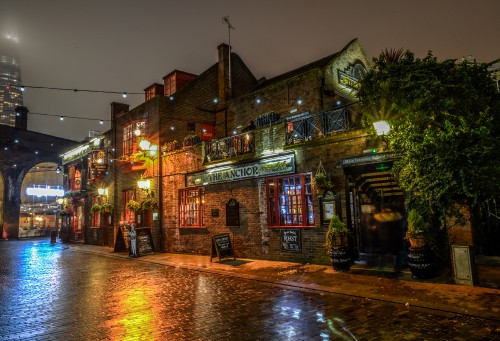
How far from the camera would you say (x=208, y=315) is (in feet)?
20.2

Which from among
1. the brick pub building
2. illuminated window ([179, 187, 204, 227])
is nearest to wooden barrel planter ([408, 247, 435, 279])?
the brick pub building

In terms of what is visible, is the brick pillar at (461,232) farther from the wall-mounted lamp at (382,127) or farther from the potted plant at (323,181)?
the potted plant at (323,181)

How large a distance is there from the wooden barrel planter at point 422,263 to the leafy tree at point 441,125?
45.9 inches

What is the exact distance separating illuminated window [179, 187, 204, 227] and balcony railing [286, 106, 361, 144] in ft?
18.8

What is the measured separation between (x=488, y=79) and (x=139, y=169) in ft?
53.3

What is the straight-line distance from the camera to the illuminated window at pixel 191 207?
15703 mm

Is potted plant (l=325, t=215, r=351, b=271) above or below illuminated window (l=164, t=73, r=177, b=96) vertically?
below

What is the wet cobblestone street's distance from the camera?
507 centimetres

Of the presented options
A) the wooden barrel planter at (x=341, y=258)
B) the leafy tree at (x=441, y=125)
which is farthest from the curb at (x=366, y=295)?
the leafy tree at (x=441, y=125)

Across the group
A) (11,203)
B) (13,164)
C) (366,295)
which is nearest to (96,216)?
(11,203)

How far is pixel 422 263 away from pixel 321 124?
5291mm

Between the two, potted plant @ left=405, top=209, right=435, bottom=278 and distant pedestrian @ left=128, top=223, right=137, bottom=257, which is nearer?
potted plant @ left=405, top=209, right=435, bottom=278

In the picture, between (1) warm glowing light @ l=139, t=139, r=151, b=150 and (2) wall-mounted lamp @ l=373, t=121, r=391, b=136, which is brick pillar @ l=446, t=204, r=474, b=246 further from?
(1) warm glowing light @ l=139, t=139, r=151, b=150

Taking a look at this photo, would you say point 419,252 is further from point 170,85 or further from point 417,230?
point 170,85
